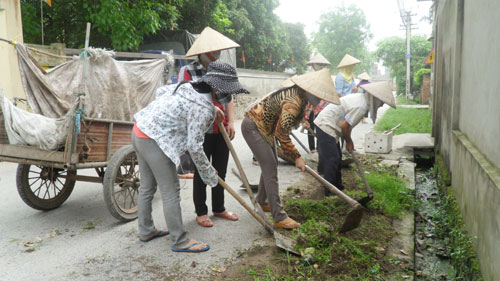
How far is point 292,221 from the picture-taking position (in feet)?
13.4

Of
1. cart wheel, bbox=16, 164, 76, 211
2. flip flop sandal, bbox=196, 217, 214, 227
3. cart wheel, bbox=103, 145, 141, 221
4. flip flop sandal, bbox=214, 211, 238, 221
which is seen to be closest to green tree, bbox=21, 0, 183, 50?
cart wheel, bbox=16, 164, 76, 211

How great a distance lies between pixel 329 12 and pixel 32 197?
181 feet

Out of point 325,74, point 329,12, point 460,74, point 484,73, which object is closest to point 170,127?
point 325,74

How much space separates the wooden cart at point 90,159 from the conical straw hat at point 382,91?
291cm

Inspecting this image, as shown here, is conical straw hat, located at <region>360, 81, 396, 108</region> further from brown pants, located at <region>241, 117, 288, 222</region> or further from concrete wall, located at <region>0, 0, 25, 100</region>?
concrete wall, located at <region>0, 0, 25, 100</region>

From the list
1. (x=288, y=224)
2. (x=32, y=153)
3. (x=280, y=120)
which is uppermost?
(x=280, y=120)

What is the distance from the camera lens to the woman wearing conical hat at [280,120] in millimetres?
3898

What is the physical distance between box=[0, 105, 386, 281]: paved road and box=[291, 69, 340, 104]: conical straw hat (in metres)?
1.52

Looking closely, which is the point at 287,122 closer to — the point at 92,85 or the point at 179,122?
the point at 179,122

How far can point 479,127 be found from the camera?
157 inches

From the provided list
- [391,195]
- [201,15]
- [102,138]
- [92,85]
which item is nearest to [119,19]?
[201,15]

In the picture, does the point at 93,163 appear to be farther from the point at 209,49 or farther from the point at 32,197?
the point at 209,49

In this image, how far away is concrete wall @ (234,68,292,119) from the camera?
1831 centimetres

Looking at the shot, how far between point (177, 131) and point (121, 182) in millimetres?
1368
